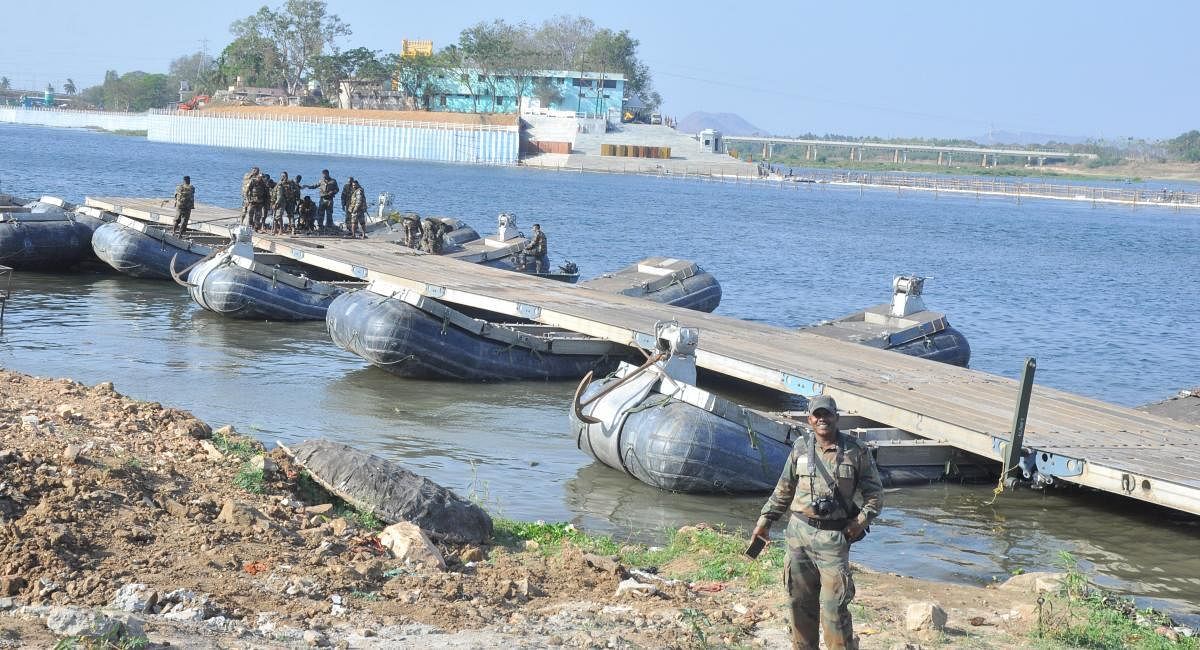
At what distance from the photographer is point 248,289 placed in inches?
875

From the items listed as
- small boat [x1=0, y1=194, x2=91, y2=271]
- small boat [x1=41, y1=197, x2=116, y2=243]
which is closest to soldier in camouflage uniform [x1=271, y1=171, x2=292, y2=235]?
small boat [x1=41, y1=197, x2=116, y2=243]

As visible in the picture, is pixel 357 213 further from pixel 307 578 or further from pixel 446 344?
pixel 307 578

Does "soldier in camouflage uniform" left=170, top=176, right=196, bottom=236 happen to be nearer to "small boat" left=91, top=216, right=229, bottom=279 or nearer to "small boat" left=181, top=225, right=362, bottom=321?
"small boat" left=91, top=216, right=229, bottom=279

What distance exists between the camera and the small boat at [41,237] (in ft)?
85.6

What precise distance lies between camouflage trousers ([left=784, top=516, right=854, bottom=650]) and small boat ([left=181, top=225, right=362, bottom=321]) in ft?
55.9

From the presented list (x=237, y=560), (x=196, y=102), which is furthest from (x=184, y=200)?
(x=196, y=102)

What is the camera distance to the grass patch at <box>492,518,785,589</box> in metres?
8.71

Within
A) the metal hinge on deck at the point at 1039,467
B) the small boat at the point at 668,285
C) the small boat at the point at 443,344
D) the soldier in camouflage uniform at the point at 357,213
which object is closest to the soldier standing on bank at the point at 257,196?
the soldier in camouflage uniform at the point at 357,213

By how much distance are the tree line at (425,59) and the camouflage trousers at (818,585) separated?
138m

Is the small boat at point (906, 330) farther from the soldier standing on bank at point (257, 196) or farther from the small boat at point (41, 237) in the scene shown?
the small boat at point (41, 237)

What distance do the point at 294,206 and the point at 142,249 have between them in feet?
12.6

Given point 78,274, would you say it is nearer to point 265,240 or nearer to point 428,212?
point 265,240

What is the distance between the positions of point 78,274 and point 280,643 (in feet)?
78.6

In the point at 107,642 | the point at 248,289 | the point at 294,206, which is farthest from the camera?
the point at 294,206
